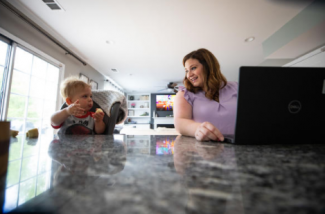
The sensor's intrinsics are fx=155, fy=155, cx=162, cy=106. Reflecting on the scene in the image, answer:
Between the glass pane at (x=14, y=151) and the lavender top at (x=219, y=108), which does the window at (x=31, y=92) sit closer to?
the glass pane at (x=14, y=151)

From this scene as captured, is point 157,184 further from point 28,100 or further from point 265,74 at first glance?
point 28,100

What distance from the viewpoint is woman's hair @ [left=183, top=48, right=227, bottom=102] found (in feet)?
3.11

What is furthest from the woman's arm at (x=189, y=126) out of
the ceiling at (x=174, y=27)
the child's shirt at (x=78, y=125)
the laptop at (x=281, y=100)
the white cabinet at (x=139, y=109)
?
the white cabinet at (x=139, y=109)

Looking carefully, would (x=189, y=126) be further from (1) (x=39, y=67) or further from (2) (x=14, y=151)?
(1) (x=39, y=67)

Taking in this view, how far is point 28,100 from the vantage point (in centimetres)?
247

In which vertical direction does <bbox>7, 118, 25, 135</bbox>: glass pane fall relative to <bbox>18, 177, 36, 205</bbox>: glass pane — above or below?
below

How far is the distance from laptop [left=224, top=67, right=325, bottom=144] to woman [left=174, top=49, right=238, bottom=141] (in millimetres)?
290

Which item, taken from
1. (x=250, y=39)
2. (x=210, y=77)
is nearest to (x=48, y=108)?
(x=210, y=77)

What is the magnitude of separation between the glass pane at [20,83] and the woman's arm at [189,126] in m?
2.52

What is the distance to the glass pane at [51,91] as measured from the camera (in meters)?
2.90

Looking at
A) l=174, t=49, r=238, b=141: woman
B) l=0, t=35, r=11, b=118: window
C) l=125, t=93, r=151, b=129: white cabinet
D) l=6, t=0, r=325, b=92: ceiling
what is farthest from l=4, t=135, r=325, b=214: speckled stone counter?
l=125, t=93, r=151, b=129: white cabinet

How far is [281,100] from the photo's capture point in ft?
1.39

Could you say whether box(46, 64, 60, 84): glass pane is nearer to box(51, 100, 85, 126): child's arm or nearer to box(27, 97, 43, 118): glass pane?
box(27, 97, 43, 118): glass pane

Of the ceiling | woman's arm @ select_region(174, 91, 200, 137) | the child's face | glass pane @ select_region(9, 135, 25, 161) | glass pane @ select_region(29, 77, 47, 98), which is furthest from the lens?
glass pane @ select_region(29, 77, 47, 98)
